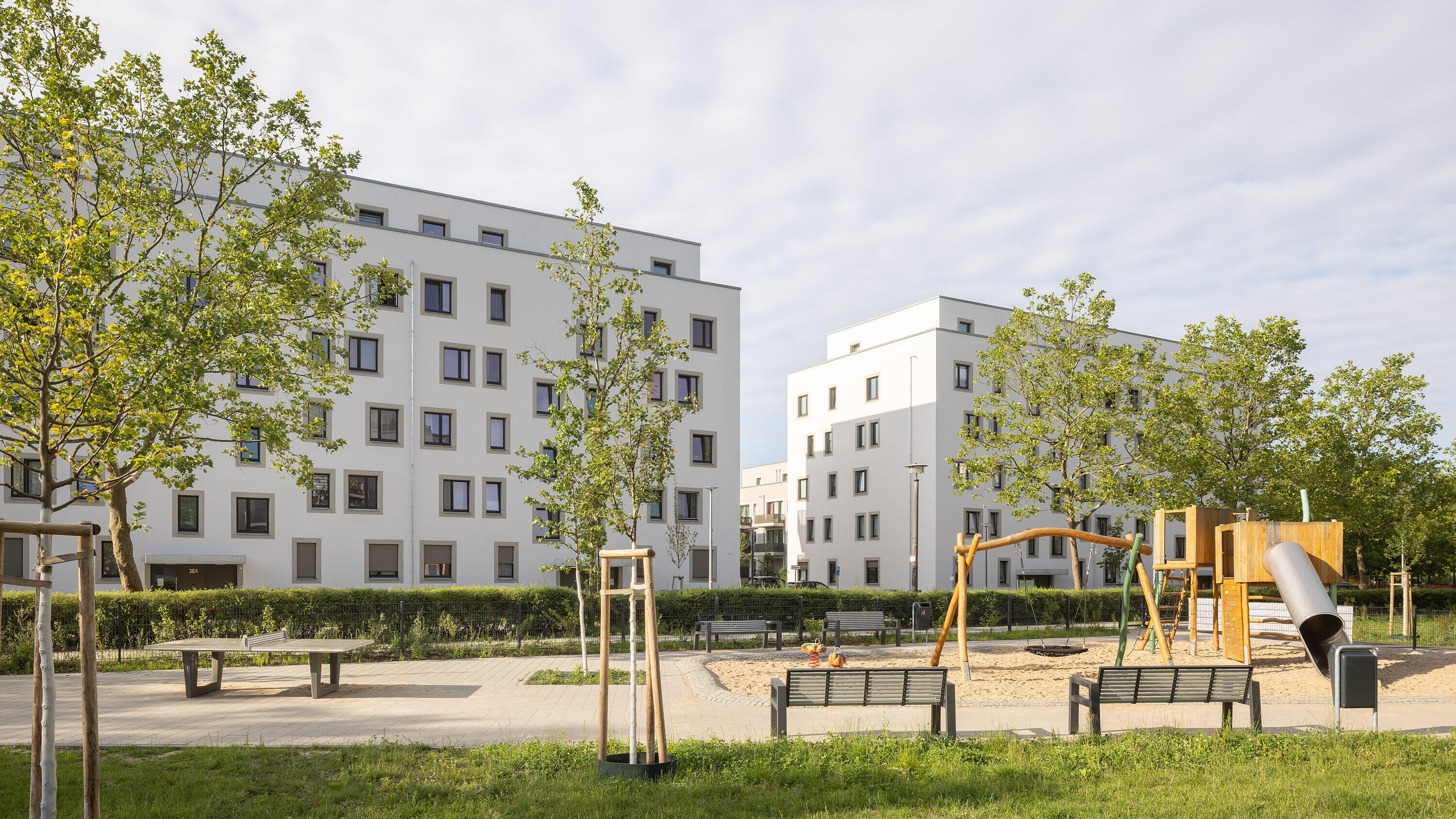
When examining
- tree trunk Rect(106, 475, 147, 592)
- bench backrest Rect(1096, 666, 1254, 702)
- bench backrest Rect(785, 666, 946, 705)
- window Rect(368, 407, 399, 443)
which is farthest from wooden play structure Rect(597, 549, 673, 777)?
window Rect(368, 407, 399, 443)

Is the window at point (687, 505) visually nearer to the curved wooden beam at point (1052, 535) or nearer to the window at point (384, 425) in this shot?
the window at point (384, 425)

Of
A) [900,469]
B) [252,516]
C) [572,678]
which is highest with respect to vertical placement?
[900,469]

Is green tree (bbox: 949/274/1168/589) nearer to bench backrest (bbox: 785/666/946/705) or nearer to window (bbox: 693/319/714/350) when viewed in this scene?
window (bbox: 693/319/714/350)

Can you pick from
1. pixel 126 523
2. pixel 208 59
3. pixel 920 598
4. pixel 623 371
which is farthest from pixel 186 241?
pixel 920 598

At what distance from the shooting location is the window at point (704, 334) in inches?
1639

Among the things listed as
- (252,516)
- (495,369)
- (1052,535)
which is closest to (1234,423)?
(1052,535)

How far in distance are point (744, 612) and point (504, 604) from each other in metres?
6.01

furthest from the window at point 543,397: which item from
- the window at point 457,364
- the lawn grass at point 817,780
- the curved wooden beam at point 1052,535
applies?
the lawn grass at point 817,780

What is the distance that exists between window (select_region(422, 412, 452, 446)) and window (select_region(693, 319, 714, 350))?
10921 mm

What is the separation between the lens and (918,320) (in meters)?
54.3

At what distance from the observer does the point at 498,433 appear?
37219mm

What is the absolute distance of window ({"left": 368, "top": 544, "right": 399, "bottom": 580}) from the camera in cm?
3428

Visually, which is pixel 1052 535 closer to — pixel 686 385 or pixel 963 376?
pixel 686 385

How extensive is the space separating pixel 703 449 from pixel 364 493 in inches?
541
